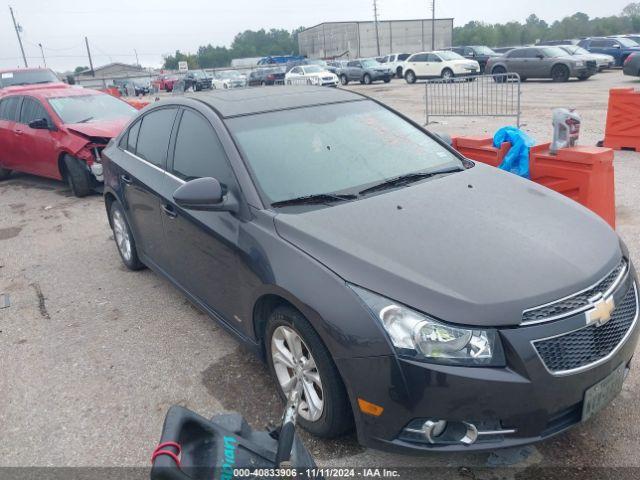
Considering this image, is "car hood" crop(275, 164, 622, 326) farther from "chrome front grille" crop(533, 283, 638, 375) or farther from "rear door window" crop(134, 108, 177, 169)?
"rear door window" crop(134, 108, 177, 169)

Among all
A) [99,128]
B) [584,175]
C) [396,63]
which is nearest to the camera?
[584,175]

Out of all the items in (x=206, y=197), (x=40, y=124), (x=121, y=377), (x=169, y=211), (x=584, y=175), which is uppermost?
(x=206, y=197)

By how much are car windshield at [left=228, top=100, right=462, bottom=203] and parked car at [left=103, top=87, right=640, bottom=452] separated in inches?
0.5

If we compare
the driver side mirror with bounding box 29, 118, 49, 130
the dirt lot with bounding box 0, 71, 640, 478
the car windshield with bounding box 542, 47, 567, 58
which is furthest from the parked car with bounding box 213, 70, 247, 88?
the dirt lot with bounding box 0, 71, 640, 478

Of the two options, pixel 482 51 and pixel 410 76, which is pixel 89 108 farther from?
pixel 482 51

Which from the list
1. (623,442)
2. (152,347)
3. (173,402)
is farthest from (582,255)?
(152,347)

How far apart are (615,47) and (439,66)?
9313mm

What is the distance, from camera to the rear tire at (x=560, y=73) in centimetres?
2453

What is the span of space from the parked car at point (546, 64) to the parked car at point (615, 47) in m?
6.27

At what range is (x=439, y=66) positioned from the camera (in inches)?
1199

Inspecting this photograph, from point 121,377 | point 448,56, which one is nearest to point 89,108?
point 121,377

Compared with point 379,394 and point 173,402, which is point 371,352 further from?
point 173,402

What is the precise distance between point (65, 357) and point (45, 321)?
78 cm

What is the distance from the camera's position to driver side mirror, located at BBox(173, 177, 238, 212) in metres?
3.11
